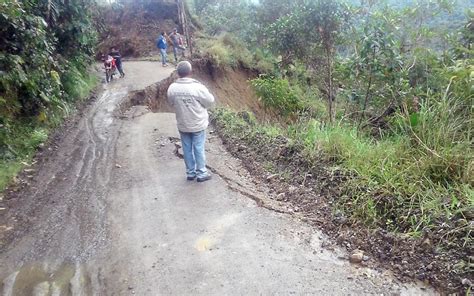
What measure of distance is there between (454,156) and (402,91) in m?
3.02

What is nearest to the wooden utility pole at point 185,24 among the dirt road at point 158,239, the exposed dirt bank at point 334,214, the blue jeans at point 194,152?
the exposed dirt bank at point 334,214

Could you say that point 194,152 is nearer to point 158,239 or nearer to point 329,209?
point 158,239

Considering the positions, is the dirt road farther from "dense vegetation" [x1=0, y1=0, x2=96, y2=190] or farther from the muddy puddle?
"dense vegetation" [x1=0, y1=0, x2=96, y2=190]

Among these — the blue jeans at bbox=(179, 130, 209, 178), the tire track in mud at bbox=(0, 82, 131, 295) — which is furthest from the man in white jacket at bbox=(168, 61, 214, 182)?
the tire track in mud at bbox=(0, 82, 131, 295)

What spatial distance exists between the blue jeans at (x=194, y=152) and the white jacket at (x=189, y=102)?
0.15m

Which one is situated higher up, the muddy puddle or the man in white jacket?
the man in white jacket

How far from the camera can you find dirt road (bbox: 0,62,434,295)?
336cm

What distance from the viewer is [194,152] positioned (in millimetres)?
5375

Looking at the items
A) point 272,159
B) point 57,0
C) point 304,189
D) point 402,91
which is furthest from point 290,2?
point 304,189

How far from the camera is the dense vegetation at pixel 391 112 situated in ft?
12.3

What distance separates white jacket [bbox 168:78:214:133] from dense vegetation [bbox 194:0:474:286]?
1.63 metres

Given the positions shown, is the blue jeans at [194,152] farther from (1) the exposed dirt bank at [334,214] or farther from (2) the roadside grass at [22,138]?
(2) the roadside grass at [22,138]

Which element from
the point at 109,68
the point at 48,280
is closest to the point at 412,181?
the point at 48,280

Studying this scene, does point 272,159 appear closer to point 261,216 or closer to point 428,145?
point 261,216
